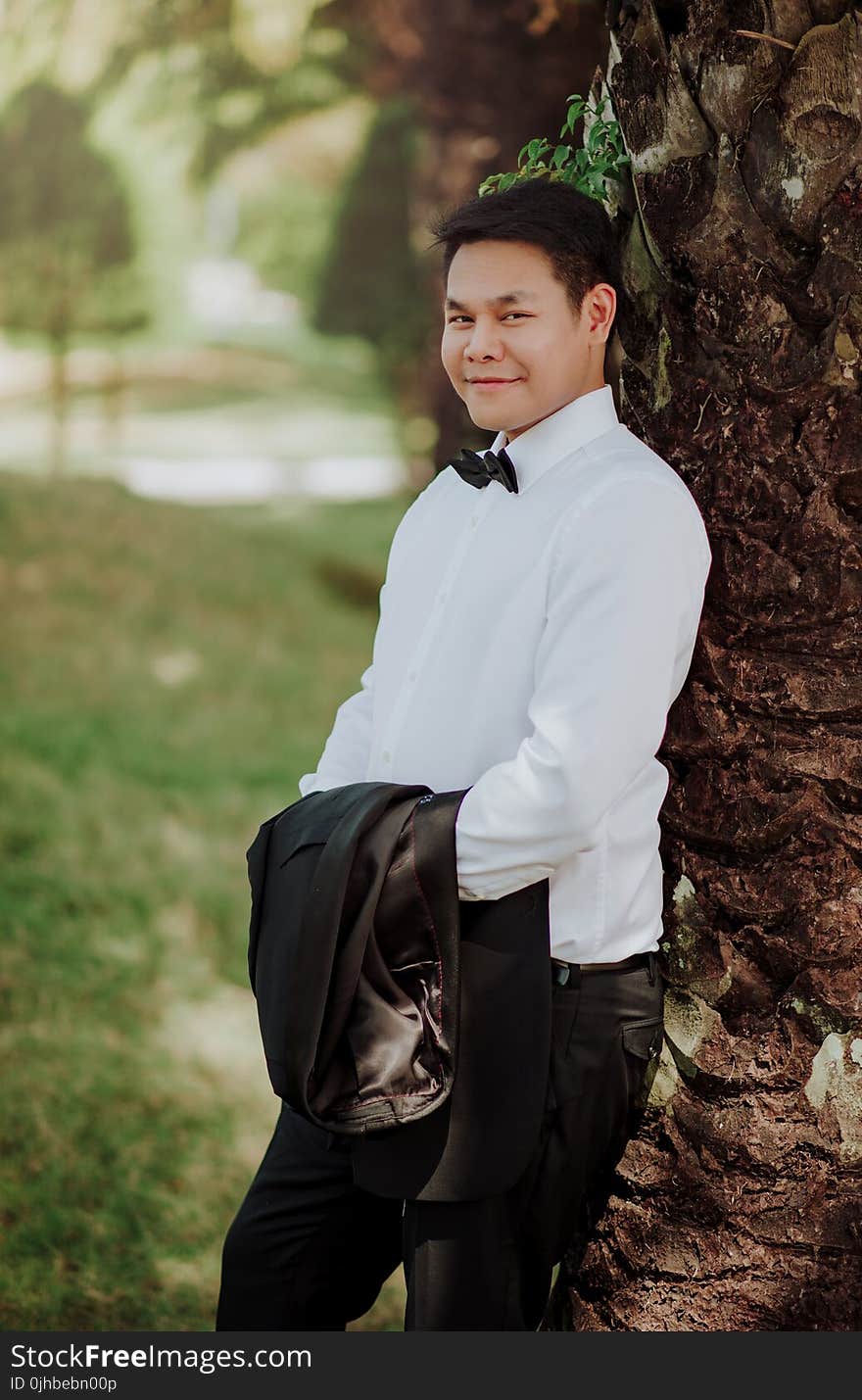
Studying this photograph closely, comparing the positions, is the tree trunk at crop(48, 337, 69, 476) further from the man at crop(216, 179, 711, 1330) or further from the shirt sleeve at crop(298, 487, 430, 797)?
the man at crop(216, 179, 711, 1330)

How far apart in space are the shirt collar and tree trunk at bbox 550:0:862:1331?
98 millimetres

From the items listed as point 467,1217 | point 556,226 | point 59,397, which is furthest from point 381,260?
point 467,1217

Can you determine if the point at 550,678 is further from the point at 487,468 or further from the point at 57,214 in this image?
the point at 57,214

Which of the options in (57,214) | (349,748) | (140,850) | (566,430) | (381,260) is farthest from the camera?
(381,260)

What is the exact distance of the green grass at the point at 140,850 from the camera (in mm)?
3775

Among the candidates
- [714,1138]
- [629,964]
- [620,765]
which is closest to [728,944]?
[629,964]

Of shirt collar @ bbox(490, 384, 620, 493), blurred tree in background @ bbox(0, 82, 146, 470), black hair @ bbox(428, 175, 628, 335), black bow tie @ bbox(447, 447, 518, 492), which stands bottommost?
black bow tie @ bbox(447, 447, 518, 492)

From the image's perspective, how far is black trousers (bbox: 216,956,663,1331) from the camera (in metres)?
1.96

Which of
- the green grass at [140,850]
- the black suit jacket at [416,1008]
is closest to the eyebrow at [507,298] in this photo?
the black suit jacket at [416,1008]

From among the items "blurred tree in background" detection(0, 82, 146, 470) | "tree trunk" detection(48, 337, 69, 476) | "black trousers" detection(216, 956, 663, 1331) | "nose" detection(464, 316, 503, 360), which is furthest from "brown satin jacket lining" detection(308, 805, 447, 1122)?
"blurred tree in background" detection(0, 82, 146, 470)

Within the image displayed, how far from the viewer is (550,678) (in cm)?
183

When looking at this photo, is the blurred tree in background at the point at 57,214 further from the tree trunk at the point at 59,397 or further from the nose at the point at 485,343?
the nose at the point at 485,343

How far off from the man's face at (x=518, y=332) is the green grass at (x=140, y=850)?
2458 millimetres

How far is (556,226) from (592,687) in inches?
27.4
